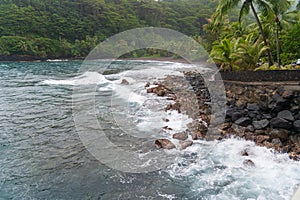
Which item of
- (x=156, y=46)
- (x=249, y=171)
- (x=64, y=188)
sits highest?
(x=156, y=46)

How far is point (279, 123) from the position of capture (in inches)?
304

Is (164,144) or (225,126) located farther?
(225,126)

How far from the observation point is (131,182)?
5.79m

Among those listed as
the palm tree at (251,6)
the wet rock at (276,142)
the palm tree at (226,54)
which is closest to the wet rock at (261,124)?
the wet rock at (276,142)

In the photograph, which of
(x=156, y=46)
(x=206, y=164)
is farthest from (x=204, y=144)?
(x=156, y=46)

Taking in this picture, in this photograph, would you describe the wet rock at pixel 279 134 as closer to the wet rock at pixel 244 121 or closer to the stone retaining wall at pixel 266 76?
the wet rock at pixel 244 121

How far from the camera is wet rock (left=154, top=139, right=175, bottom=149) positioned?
7.50 m

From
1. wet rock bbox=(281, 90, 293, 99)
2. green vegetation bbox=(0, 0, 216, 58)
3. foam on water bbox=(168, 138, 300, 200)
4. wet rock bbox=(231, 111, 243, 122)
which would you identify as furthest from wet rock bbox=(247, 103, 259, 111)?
green vegetation bbox=(0, 0, 216, 58)

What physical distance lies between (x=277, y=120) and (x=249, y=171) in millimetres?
2682

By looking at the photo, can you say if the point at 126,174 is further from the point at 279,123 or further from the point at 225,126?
the point at 279,123

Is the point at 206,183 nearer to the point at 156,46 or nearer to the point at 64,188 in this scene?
the point at 64,188

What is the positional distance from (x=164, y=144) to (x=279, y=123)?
3.92 metres

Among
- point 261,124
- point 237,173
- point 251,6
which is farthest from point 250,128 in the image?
point 251,6

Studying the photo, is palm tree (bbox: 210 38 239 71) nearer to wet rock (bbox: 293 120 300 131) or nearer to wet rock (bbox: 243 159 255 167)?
wet rock (bbox: 293 120 300 131)
